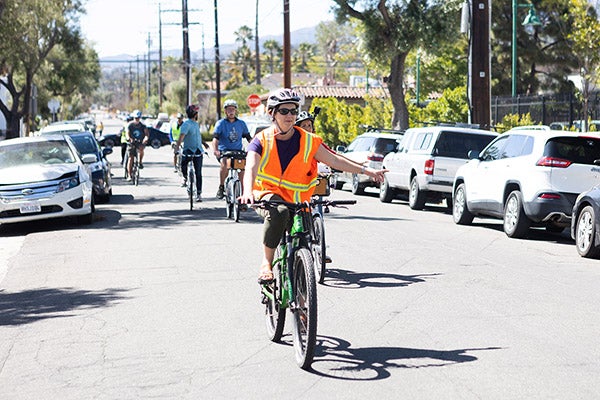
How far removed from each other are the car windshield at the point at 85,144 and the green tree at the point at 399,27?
15218 mm

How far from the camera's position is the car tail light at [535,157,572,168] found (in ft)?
50.2

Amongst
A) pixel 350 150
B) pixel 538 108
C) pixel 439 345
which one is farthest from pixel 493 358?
pixel 538 108

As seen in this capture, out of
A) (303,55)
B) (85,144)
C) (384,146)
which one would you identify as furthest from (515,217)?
(303,55)

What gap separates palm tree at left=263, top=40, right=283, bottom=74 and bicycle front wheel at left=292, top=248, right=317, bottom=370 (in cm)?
12821

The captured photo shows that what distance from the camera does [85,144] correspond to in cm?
2538

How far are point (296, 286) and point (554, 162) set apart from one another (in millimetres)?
8920

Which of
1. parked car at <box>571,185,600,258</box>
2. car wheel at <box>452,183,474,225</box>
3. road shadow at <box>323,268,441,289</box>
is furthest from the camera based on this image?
car wheel at <box>452,183,474,225</box>

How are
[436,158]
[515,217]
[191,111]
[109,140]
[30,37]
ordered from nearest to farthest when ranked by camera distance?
[515,217] < [191,111] < [436,158] < [30,37] < [109,140]

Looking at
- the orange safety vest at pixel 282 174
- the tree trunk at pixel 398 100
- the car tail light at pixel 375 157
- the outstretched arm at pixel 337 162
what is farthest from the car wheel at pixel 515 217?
the tree trunk at pixel 398 100

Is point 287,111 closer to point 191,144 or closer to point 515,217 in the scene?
point 515,217

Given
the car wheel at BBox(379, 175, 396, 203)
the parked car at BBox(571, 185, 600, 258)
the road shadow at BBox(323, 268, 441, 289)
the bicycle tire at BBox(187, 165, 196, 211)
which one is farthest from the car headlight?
the car wheel at BBox(379, 175, 396, 203)

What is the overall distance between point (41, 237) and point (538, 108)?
794 inches

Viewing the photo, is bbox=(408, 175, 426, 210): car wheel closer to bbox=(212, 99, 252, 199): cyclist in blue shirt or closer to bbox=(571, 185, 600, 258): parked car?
bbox=(212, 99, 252, 199): cyclist in blue shirt

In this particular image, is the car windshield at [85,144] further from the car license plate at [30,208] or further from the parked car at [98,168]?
the car license plate at [30,208]
